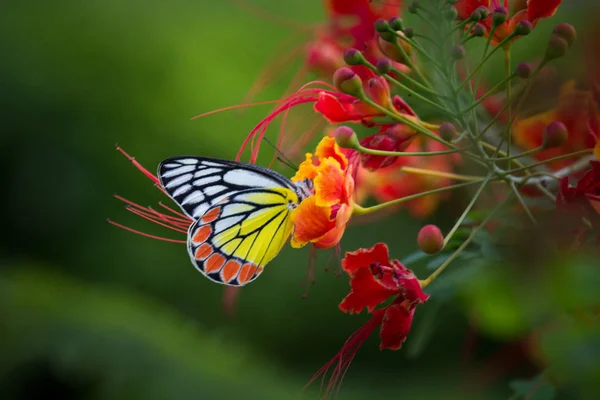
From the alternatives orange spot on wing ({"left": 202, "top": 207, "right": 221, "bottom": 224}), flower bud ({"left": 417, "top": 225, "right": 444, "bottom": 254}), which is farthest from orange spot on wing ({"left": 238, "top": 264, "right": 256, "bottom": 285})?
flower bud ({"left": 417, "top": 225, "right": 444, "bottom": 254})

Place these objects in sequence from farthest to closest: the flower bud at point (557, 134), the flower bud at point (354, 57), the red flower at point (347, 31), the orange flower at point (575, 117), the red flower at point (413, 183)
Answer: the red flower at point (413, 183), the red flower at point (347, 31), the flower bud at point (354, 57), the flower bud at point (557, 134), the orange flower at point (575, 117)

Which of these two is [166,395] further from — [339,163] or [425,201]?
[339,163]

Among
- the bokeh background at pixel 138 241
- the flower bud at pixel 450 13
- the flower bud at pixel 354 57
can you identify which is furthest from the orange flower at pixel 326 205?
the bokeh background at pixel 138 241

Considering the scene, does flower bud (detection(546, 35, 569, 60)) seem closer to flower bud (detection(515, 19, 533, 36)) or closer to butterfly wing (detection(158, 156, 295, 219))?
flower bud (detection(515, 19, 533, 36))

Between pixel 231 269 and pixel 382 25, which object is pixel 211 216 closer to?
pixel 231 269

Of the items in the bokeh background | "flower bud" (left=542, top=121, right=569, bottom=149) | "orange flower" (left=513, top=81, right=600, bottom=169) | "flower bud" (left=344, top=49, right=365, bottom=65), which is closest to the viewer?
"orange flower" (left=513, top=81, right=600, bottom=169)

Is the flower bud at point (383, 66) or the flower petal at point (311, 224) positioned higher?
the flower bud at point (383, 66)

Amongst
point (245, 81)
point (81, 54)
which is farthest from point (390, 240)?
point (81, 54)

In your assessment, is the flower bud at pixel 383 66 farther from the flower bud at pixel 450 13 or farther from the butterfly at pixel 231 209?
the butterfly at pixel 231 209
